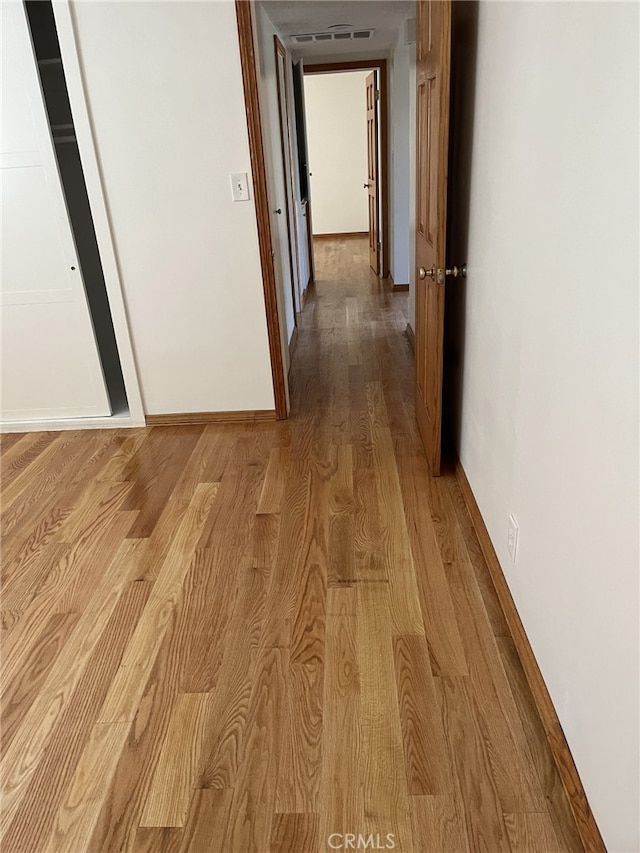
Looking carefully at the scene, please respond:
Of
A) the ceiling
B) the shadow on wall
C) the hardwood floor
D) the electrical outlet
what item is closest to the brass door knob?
the shadow on wall

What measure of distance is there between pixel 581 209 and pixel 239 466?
2032mm

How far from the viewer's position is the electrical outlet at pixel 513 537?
70.2 inches

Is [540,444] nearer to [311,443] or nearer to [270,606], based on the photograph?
[270,606]

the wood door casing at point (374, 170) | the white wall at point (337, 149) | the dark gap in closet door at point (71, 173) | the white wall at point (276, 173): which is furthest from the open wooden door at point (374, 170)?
the dark gap in closet door at point (71, 173)

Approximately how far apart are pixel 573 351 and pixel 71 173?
333cm

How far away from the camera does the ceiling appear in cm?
393

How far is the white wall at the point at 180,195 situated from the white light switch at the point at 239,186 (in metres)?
0.03

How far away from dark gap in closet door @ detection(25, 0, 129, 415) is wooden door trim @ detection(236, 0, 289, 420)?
96 centimetres

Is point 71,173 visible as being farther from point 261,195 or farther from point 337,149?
point 337,149

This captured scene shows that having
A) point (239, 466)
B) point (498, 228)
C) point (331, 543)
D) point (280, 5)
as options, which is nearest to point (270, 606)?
point (331, 543)

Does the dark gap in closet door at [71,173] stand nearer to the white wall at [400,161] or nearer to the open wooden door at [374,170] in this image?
the white wall at [400,161]

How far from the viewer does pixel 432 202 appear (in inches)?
94.8

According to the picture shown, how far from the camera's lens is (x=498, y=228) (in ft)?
6.14

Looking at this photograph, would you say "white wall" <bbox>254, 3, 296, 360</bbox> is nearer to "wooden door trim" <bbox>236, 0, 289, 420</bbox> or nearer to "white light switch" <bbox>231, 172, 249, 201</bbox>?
"wooden door trim" <bbox>236, 0, 289, 420</bbox>
